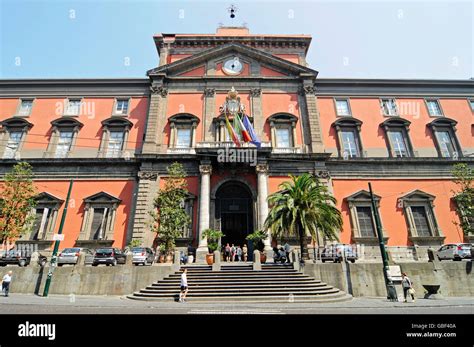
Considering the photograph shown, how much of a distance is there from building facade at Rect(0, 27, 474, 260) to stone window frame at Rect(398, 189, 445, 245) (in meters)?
0.09

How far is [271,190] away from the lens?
71.8 ft

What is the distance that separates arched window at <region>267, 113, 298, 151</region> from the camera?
946 inches

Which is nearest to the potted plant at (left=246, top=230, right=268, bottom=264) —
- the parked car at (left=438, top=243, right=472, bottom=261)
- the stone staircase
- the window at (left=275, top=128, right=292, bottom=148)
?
the stone staircase

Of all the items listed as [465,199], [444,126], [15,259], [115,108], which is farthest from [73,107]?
[444,126]

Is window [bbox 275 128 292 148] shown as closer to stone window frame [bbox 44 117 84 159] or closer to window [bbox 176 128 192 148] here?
window [bbox 176 128 192 148]

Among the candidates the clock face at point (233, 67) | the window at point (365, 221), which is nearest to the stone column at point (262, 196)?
the window at point (365, 221)

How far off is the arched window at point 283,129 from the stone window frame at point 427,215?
35.9 feet

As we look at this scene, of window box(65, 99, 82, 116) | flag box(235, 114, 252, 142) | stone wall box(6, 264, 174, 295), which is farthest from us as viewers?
window box(65, 99, 82, 116)

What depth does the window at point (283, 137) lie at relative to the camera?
23986 millimetres

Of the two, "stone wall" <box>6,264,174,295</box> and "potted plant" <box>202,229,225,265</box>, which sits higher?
"potted plant" <box>202,229,225,265</box>

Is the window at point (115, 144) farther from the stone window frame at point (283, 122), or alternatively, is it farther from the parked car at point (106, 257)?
the stone window frame at point (283, 122)

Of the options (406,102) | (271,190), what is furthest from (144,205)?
(406,102)

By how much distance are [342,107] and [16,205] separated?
97.7 ft

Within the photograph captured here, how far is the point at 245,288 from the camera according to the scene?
507 inches
